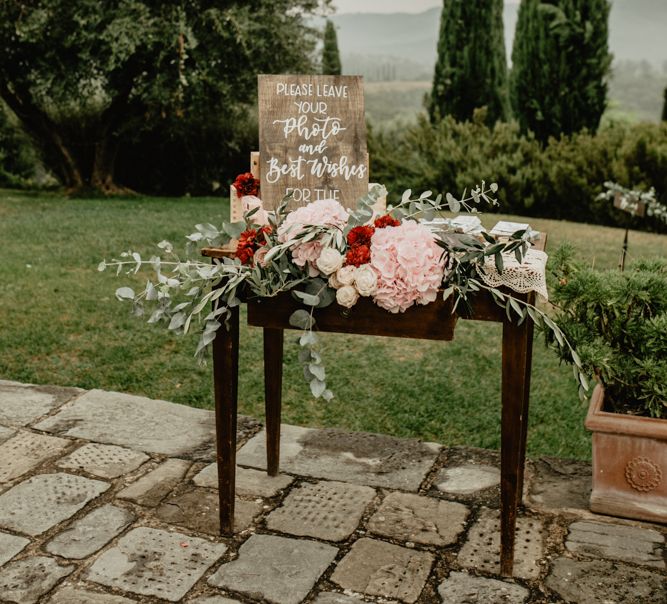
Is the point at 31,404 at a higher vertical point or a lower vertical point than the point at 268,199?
lower

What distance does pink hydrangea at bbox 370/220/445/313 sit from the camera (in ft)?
7.27

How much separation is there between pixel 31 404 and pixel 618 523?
268 cm

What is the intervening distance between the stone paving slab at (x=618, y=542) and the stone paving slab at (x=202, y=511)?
1.12m

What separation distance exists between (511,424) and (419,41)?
35.1 m

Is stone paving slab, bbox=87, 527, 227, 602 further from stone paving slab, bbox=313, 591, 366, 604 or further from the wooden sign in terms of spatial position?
the wooden sign

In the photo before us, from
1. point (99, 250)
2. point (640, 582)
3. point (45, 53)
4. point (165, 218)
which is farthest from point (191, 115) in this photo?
point (640, 582)

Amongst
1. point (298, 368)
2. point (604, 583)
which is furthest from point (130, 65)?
point (604, 583)

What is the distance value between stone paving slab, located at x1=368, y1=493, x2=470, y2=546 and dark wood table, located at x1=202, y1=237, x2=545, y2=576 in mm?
311

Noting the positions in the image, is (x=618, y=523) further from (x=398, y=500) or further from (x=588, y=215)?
(x=588, y=215)

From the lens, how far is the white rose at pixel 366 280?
2.23 m

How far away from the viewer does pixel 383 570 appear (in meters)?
2.54

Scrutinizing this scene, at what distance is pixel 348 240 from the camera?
2275 millimetres

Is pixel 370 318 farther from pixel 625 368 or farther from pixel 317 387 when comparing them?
pixel 625 368

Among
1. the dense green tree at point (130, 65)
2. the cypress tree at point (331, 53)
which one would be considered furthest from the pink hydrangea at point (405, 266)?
the cypress tree at point (331, 53)
